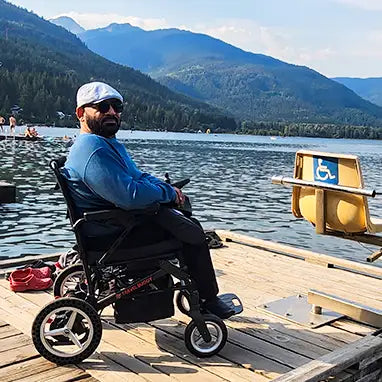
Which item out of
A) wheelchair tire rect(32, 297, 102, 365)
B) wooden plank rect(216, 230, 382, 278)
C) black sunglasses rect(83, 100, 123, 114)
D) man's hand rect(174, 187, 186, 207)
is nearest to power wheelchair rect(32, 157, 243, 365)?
wheelchair tire rect(32, 297, 102, 365)

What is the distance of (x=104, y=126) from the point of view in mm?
4055

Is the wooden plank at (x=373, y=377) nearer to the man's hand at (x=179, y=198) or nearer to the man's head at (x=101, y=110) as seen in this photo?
the man's hand at (x=179, y=198)

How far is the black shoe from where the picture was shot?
4.27 m


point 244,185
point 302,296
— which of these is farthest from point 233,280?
point 244,185

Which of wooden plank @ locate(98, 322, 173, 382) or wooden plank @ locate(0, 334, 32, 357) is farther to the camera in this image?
wooden plank @ locate(0, 334, 32, 357)

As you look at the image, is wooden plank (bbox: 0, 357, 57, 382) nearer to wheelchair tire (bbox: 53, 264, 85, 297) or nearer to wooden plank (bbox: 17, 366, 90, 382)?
wooden plank (bbox: 17, 366, 90, 382)

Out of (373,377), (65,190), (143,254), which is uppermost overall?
(65,190)

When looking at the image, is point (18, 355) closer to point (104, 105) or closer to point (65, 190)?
point (65, 190)

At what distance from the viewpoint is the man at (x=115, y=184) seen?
12.6ft

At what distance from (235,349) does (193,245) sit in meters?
0.88

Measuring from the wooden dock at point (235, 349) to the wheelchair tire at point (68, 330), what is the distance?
8 centimetres

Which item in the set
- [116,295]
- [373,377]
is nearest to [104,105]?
[116,295]

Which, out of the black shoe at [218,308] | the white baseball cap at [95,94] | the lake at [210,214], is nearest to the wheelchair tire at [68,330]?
the black shoe at [218,308]

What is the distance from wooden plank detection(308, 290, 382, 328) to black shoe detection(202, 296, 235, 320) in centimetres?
121
